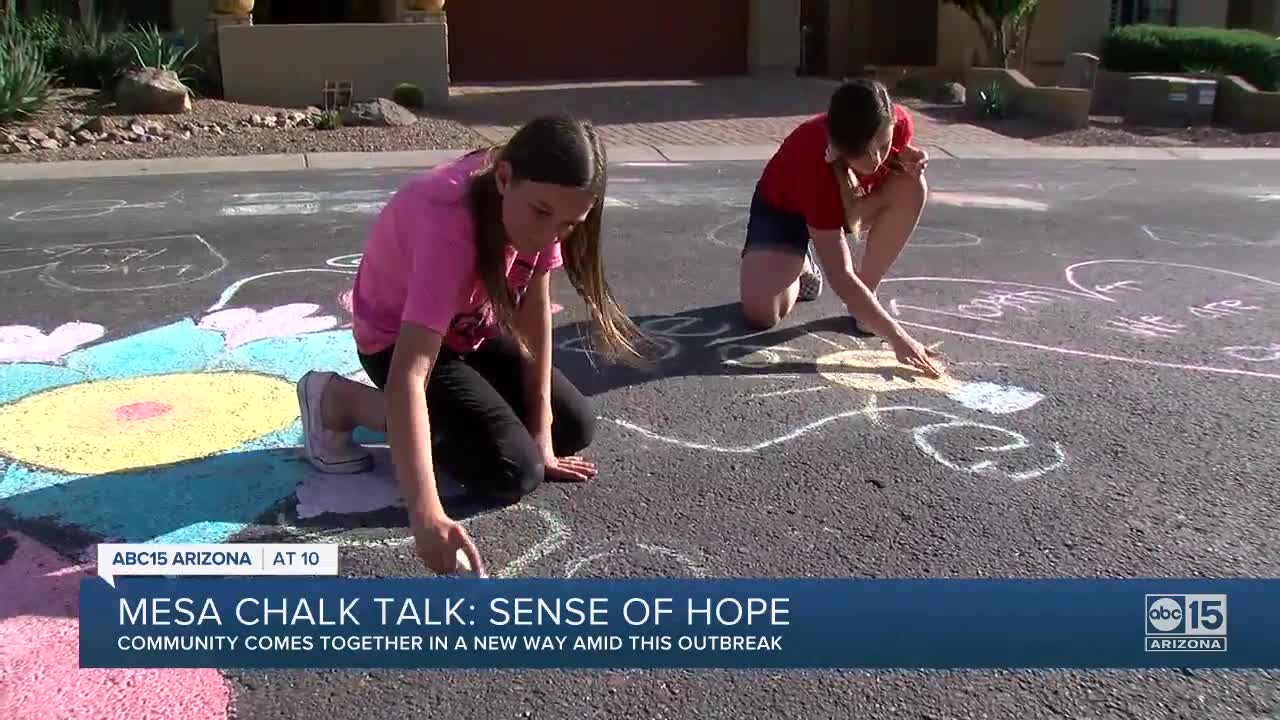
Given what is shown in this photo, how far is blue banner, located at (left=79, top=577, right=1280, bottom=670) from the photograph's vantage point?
2016mm

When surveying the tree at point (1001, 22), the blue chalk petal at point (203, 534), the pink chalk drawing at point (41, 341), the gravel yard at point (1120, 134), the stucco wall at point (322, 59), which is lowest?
the blue chalk petal at point (203, 534)

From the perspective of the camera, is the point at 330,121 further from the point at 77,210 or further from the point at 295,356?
the point at 295,356

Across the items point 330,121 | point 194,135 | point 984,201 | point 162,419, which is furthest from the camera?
point 330,121

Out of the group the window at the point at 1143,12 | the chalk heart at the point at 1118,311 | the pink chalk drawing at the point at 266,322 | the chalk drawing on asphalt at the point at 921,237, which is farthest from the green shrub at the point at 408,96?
the window at the point at 1143,12

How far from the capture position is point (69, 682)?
89.7 inches

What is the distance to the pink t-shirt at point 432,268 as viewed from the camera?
8.45 feet

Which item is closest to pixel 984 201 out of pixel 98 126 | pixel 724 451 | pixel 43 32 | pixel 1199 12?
pixel 724 451

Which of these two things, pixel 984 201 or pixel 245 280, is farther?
pixel 984 201

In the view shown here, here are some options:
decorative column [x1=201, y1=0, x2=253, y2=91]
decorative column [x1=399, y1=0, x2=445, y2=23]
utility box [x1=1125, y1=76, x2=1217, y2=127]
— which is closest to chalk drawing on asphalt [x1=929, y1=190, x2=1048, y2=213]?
utility box [x1=1125, y1=76, x2=1217, y2=127]

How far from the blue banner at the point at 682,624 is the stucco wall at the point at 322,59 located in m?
13.2

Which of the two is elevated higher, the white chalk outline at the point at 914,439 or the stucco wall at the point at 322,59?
the stucco wall at the point at 322,59

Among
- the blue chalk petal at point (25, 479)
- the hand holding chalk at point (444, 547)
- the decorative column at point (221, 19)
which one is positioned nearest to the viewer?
the hand holding chalk at point (444, 547)

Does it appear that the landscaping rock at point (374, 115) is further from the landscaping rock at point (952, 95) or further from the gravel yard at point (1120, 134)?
the landscaping rock at point (952, 95)

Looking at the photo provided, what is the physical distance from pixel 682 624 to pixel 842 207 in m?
2.53
